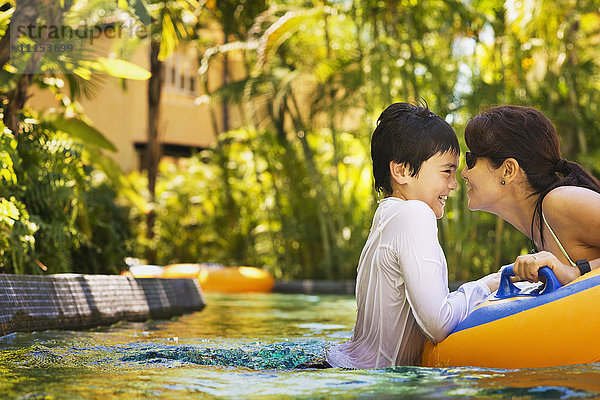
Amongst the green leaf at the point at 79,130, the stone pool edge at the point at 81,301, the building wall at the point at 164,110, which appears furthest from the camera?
the building wall at the point at 164,110

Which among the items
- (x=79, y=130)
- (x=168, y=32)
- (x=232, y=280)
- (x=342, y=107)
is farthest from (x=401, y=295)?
(x=342, y=107)

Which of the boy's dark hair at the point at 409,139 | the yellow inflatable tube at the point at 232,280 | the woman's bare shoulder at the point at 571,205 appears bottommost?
the yellow inflatable tube at the point at 232,280

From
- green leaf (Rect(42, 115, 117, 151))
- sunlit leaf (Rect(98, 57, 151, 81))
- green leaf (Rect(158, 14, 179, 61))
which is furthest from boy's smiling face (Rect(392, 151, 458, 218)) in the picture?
green leaf (Rect(158, 14, 179, 61))

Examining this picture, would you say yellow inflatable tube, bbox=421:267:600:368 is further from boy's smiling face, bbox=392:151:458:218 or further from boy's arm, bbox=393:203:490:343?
boy's smiling face, bbox=392:151:458:218

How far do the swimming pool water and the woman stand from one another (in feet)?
2.19

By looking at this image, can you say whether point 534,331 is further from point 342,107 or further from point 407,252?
point 342,107

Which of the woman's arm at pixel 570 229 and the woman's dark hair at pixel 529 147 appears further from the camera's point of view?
the woman's dark hair at pixel 529 147

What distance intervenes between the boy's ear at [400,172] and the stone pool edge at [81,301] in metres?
2.57

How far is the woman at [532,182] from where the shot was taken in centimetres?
332

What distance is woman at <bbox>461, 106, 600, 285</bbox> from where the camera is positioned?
3316mm

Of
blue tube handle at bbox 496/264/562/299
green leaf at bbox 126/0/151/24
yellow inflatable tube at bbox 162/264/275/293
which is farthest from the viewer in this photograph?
yellow inflatable tube at bbox 162/264/275/293

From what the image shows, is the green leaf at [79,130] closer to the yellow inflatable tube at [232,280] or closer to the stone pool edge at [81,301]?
the stone pool edge at [81,301]

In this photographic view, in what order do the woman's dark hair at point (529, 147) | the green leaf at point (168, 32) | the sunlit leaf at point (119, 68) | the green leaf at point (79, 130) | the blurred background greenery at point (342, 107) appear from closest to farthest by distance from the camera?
1. the woman's dark hair at point (529, 147)
2. the sunlit leaf at point (119, 68)
3. the green leaf at point (79, 130)
4. the green leaf at point (168, 32)
5. the blurred background greenery at point (342, 107)

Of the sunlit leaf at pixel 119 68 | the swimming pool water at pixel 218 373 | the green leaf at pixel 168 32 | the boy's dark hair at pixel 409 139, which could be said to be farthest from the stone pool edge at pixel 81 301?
the green leaf at pixel 168 32
